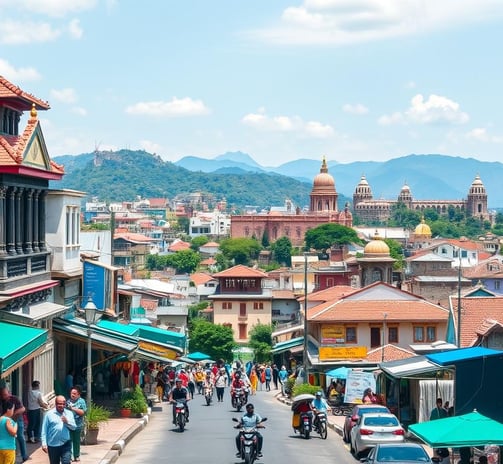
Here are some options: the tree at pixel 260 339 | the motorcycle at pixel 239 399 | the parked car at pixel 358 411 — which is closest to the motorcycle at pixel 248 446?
the parked car at pixel 358 411

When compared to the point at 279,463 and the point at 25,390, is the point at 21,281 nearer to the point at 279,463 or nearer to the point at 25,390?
the point at 25,390

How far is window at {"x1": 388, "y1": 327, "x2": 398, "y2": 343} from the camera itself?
5772cm

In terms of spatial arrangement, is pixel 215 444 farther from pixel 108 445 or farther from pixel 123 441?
pixel 108 445

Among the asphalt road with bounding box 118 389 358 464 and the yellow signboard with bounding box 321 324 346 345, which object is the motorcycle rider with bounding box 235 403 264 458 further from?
the yellow signboard with bounding box 321 324 346 345

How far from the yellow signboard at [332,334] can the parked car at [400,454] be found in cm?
3702

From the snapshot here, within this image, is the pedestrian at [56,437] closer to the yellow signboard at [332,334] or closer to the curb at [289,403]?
the curb at [289,403]

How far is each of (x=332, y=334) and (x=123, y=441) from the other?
32.5m

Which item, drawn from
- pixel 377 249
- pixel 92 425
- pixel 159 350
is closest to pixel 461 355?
pixel 92 425

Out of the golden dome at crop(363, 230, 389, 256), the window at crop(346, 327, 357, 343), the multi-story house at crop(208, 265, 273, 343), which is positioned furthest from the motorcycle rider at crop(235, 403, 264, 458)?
the multi-story house at crop(208, 265, 273, 343)

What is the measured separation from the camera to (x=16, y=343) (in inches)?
822

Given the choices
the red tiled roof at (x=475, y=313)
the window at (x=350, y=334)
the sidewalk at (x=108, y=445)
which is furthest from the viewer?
the window at (x=350, y=334)

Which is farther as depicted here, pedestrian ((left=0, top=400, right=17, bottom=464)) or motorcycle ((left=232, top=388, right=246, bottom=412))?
motorcycle ((left=232, top=388, right=246, bottom=412))

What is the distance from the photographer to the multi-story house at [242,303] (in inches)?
4104

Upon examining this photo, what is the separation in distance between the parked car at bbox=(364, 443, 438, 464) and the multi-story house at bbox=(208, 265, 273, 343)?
83884 millimetres
